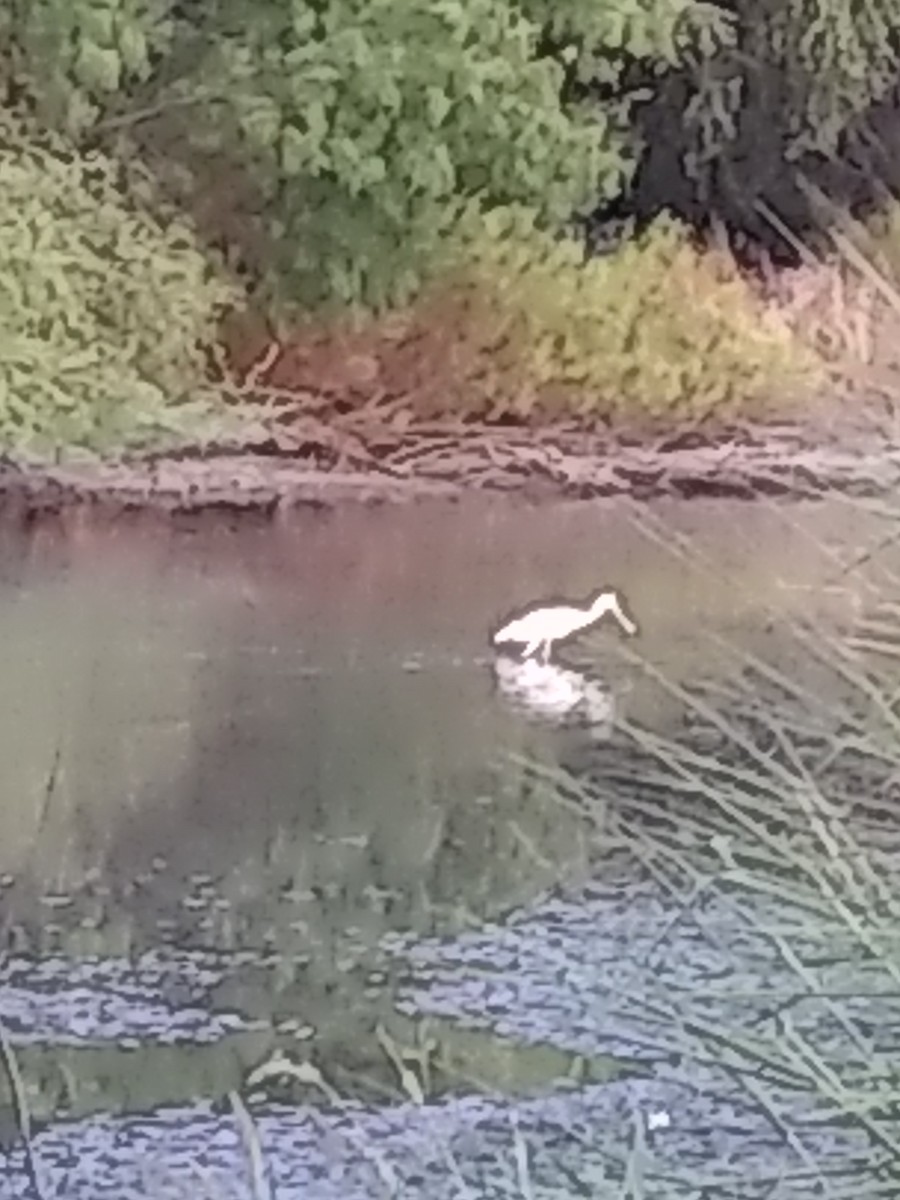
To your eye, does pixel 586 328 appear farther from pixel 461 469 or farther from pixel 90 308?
pixel 90 308

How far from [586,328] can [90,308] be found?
0.83 ft

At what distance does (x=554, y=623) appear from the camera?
1.06 metres

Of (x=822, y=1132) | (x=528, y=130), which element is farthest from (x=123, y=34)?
(x=822, y=1132)

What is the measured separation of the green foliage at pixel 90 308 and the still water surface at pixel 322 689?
6cm

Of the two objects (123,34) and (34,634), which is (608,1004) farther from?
(123,34)

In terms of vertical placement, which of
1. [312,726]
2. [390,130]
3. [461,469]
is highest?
[390,130]

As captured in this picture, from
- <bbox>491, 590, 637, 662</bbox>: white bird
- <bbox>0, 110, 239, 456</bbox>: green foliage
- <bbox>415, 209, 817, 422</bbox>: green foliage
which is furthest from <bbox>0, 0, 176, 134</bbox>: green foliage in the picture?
<bbox>491, 590, 637, 662</bbox>: white bird

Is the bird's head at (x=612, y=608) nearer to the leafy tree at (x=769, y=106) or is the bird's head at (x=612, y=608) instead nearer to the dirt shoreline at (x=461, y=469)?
the dirt shoreline at (x=461, y=469)

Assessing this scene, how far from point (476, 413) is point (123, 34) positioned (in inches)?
10.3

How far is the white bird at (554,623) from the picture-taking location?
1.06 m

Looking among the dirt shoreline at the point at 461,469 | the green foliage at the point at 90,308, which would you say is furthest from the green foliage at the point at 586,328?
the green foliage at the point at 90,308

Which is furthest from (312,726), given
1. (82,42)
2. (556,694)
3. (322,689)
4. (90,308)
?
(82,42)

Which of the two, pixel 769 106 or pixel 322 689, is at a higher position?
pixel 769 106

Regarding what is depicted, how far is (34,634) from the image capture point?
106cm
